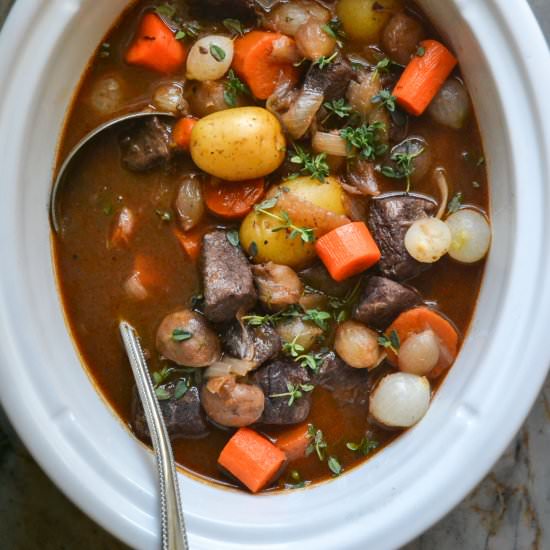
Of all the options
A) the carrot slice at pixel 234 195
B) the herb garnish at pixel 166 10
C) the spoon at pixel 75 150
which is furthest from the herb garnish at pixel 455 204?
the herb garnish at pixel 166 10

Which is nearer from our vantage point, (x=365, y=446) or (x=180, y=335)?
(x=180, y=335)

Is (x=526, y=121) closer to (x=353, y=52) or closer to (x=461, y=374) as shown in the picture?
(x=353, y=52)

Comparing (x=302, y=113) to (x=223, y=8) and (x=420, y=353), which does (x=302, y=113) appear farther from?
(x=420, y=353)

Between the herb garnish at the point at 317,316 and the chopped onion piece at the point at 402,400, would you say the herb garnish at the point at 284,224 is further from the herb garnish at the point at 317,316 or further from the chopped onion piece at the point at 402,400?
the chopped onion piece at the point at 402,400

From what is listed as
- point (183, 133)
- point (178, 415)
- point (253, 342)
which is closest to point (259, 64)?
point (183, 133)

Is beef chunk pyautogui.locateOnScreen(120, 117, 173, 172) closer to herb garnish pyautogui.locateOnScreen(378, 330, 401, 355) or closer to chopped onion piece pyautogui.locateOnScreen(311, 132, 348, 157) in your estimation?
chopped onion piece pyautogui.locateOnScreen(311, 132, 348, 157)

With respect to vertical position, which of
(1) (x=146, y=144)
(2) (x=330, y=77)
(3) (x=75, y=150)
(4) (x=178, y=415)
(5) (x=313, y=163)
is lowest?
(4) (x=178, y=415)
